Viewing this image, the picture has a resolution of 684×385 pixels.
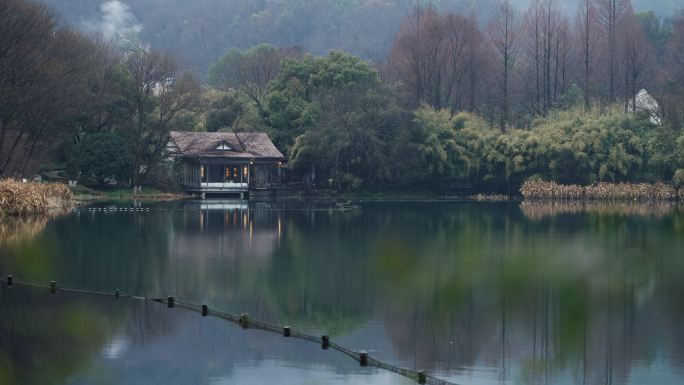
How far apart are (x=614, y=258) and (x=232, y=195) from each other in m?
41.0

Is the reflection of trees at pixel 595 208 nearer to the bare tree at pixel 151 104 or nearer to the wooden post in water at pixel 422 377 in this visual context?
the bare tree at pixel 151 104

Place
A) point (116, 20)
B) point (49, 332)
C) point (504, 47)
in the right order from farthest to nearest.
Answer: point (116, 20) < point (504, 47) < point (49, 332)

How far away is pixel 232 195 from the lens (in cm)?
6719

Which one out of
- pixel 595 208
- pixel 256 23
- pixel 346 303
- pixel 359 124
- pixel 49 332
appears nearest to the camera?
pixel 49 332

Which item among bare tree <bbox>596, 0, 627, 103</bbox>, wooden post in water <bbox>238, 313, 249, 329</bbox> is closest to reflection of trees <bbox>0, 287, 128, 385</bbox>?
wooden post in water <bbox>238, 313, 249, 329</bbox>

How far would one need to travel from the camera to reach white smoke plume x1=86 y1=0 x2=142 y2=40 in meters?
176

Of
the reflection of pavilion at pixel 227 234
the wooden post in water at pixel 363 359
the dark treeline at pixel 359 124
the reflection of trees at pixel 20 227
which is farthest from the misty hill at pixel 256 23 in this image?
the wooden post in water at pixel 363 359

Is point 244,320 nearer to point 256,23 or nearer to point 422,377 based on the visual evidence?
point 422,377

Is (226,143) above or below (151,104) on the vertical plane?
below

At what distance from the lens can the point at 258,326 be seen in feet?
58.9

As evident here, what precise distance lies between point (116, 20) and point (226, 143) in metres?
121

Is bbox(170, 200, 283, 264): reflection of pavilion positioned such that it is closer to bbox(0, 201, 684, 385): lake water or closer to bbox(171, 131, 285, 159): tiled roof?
bbox(0, 201, 684, 385): lake water

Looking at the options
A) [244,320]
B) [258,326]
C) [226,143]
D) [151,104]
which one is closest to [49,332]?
[244,320]

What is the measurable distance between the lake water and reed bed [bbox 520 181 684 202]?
2666 cm
